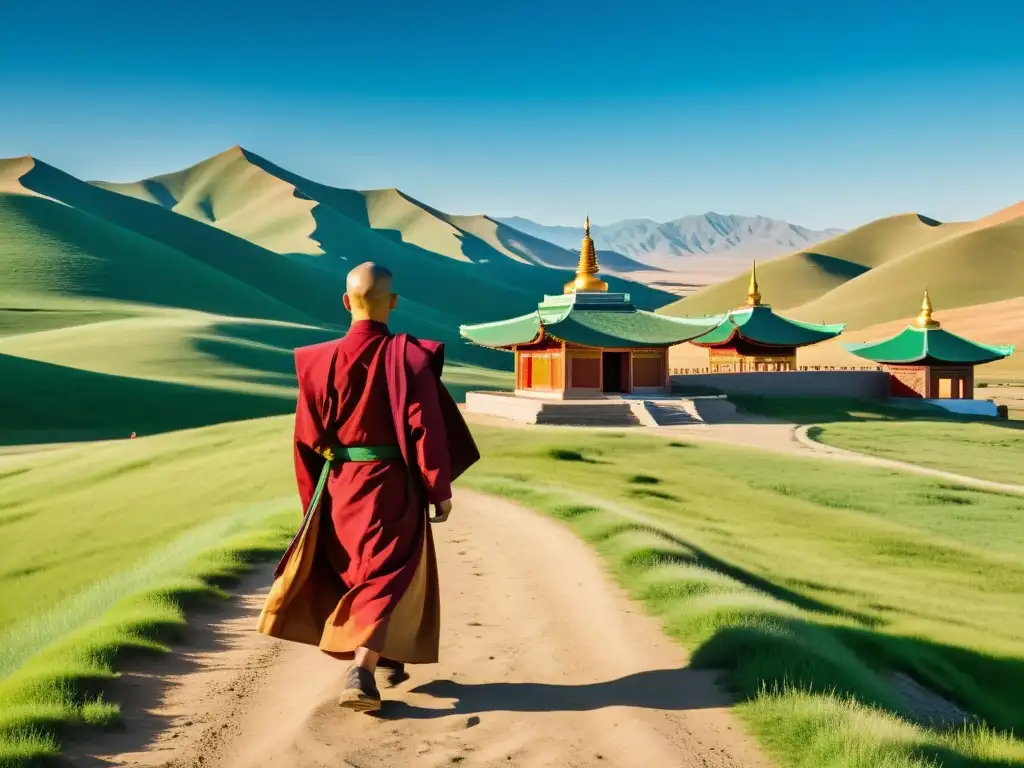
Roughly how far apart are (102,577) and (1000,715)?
585 inches

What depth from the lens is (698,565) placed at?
10758 mm

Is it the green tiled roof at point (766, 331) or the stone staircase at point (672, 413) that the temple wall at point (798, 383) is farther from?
the stone staircase at point (672, 413)

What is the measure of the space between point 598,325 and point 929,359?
1949 centimetres

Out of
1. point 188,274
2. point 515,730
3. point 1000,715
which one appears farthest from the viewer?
point 188,274

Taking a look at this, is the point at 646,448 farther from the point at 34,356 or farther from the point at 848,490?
the point at 34,356

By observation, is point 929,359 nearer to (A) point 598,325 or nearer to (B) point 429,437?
(A) point 598,325

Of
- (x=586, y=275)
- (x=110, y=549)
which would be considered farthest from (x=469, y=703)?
(x=586, y=275)

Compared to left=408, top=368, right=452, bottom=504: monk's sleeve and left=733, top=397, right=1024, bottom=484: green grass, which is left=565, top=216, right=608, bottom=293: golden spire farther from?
left=408, top=368, right=452, bottom=504: monk's sleeve

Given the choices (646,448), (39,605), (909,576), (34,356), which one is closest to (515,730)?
(909,576)

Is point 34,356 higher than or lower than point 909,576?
higher

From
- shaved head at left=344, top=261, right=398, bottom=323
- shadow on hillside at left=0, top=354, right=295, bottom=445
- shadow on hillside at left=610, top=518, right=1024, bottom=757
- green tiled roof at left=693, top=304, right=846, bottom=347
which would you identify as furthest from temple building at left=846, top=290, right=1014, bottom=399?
shaved head at left=344, top=261, right=398, bottom=323

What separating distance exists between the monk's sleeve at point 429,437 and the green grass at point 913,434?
78.9 feet

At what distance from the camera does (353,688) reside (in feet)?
19.6

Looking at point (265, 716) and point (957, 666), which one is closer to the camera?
point (265, 716)
